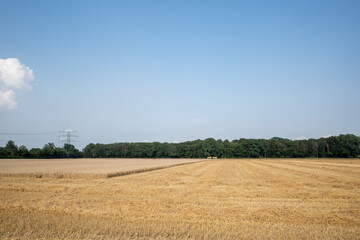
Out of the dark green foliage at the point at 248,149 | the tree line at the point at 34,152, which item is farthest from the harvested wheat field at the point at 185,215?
the dark green foliage at the point at 248,149

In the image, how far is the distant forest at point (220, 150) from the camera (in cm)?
12069

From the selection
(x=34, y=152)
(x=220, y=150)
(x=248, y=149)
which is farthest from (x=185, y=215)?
(x=220, y=150)

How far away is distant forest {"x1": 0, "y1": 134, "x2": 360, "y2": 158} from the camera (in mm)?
120688

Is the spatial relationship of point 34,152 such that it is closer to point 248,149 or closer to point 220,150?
point 220,150

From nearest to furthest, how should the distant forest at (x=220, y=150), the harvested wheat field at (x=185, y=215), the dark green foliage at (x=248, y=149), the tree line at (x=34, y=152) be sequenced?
1. the harvested wheat field at (x=185, y=215)
2. the tree line at (x=34, y=152)
3. the distant forest at (x=220, y=150)
4. the dark green foliage at (x=248, y=149)

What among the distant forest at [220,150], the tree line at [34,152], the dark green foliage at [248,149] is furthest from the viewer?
the dark green foliage at [248,149]

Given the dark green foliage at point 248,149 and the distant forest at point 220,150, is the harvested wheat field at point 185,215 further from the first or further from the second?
the dark green foliage at point 248,149

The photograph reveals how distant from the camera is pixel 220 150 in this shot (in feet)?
510

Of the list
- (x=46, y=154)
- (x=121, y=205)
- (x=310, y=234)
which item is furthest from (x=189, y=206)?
(x=46, y=154)

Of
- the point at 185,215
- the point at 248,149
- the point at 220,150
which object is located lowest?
the point at 220,150

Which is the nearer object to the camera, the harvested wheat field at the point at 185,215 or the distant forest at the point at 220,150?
the harvested wheat field at the point at 185,215

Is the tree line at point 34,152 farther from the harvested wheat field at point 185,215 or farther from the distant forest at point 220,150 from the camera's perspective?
the harvested wheat field at point 185,215

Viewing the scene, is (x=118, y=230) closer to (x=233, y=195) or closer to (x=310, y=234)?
(x=310, y=234)

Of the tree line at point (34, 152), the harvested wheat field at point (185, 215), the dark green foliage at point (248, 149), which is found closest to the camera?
the harvested wheat field at point (185, 215)
